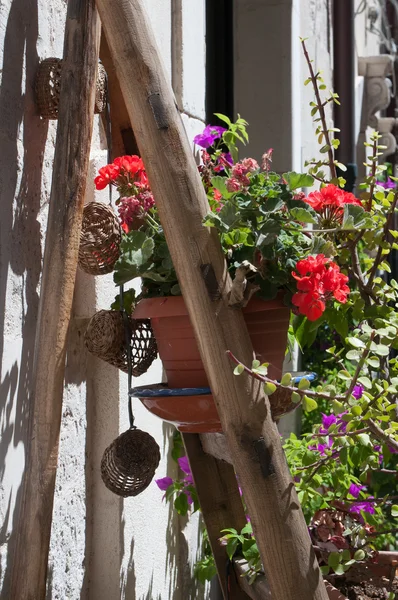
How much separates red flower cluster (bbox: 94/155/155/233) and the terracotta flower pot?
0.19 metres

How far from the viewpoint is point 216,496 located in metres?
2.06

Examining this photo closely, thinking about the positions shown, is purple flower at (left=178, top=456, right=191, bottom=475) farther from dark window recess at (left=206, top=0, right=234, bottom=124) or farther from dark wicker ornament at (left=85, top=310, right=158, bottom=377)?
dark window recess at (left=206, top=0, right=234, bottom=124)

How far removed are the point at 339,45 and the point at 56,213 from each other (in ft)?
16.1

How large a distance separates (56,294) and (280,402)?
1.67 feet

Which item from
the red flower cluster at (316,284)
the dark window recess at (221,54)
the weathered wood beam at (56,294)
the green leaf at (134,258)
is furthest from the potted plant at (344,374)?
the dark window recess at (221,54)

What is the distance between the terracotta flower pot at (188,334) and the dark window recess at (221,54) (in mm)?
2914

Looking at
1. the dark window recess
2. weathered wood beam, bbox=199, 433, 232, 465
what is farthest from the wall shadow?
the dark window recess

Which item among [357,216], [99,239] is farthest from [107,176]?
[357,216]

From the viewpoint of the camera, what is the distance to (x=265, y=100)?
4426 mm

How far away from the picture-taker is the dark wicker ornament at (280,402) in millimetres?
1797

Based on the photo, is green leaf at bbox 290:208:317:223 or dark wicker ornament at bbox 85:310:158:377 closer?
green leaf at bbox 290:208:317:223

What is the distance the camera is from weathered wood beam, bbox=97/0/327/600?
160 cm

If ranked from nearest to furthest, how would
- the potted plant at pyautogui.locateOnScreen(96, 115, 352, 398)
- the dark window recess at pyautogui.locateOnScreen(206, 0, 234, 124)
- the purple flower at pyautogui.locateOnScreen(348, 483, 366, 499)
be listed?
the potted plant at pyautogui.locateOnScreen(96, 115, 352, 398)
the purple flower at pyautogui.locateOnScreen(348, 483, 366, 499)
the dark window recess at pyautogui.locateOnScreen(206, 0, 234, 124)

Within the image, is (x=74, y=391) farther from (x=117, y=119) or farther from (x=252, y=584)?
(x=117, y=119)
